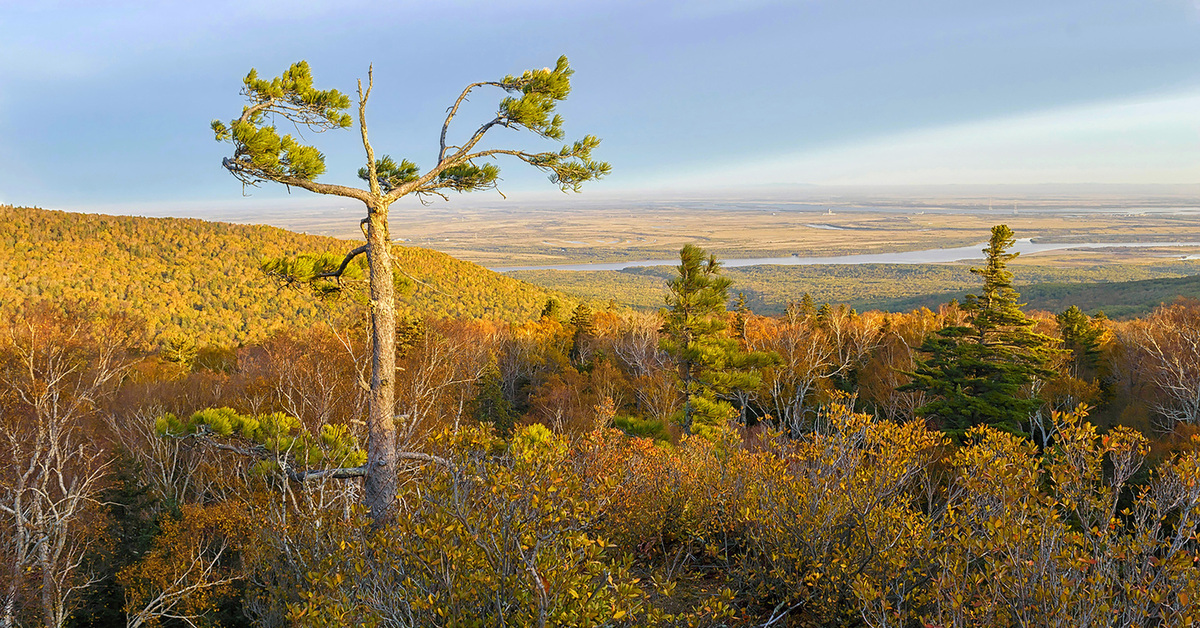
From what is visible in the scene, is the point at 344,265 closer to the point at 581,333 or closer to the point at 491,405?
the point at 491,405

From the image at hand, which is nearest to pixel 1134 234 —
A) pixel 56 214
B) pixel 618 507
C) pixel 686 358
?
pixel 686 358

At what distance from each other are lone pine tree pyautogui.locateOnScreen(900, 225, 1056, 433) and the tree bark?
59.1 ft

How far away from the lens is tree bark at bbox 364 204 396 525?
4.80m

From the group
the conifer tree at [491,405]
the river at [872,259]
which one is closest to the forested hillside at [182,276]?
the conifer tree at [491,405]

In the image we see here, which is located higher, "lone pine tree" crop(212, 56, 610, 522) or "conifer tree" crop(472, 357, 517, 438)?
"lone pine tree" crop(212, 56, 610, 522)

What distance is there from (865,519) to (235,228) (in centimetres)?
10892

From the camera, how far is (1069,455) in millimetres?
4352

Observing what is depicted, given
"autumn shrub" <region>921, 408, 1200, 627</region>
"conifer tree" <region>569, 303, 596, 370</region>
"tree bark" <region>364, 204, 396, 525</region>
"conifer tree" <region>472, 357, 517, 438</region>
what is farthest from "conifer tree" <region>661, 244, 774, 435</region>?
"conifer tree" <region>569, 303, 596, 370</region>

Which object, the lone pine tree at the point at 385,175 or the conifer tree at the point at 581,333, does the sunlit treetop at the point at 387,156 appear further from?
the conifer tree at the point at 581,333

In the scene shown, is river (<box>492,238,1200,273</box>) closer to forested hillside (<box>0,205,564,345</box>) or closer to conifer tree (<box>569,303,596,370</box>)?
forested hillside (<box>0,205,564,345</box>)

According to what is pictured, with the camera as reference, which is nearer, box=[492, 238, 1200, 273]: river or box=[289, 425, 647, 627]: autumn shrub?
box=[289, 425, 647, 627]: autumn shrub

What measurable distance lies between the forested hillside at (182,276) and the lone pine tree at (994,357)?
4018 centimetres

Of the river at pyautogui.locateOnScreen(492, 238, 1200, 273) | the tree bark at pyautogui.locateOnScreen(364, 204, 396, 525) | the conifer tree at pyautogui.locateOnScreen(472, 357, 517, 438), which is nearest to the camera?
the tree bark at pyautogui.locateOnScreen(364, 204, 396, 525)

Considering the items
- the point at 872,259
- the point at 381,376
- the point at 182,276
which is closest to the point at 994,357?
the point at 381,376
